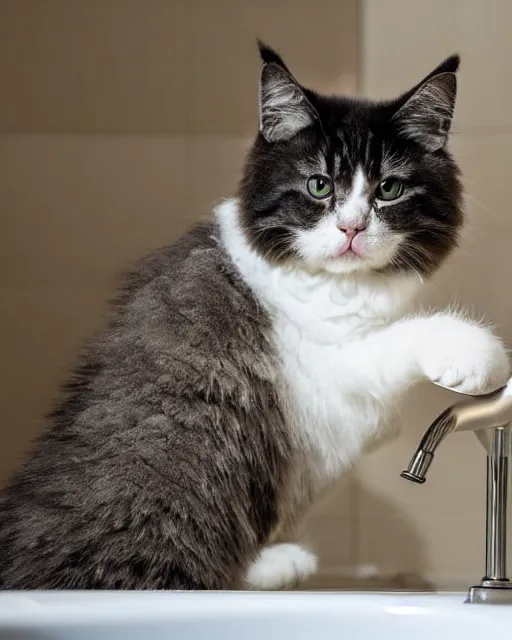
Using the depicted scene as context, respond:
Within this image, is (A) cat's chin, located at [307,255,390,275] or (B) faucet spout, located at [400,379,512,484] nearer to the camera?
(B) faucet spout, located at [400,379,512,484]

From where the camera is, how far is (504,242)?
6.36ft

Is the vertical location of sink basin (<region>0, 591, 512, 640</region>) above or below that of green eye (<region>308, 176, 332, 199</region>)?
below

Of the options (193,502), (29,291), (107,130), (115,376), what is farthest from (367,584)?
(107,130)

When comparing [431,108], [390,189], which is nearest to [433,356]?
[390,189]

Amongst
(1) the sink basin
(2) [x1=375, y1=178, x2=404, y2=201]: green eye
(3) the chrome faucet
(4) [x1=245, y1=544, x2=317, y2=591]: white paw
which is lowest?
(4) [x1=245, y1=544, x2=317, y2=591]: white paw

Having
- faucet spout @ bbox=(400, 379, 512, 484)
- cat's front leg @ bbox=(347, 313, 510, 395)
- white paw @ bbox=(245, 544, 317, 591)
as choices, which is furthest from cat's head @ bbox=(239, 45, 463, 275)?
white paw @ bbox=(245, 544, 317, 591)

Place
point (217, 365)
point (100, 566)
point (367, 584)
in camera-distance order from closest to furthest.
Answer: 1. point (100, 566)
2. point (217, 365)
3. point (367, 584)

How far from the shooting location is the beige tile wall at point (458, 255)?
1915 millimetres

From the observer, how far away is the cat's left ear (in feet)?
4.82

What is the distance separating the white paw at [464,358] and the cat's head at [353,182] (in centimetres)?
16

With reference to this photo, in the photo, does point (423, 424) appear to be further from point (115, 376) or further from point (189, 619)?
point (189, 619)

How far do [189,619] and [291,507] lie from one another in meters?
0.44

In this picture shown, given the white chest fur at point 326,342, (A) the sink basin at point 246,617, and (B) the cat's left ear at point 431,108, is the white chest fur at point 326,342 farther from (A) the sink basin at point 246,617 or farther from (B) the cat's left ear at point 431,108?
(A) the sink basin at point 246,617

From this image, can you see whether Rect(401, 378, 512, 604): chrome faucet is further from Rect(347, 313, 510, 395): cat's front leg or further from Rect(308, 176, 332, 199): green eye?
Rect(308, 176, 332, 199): green eye
